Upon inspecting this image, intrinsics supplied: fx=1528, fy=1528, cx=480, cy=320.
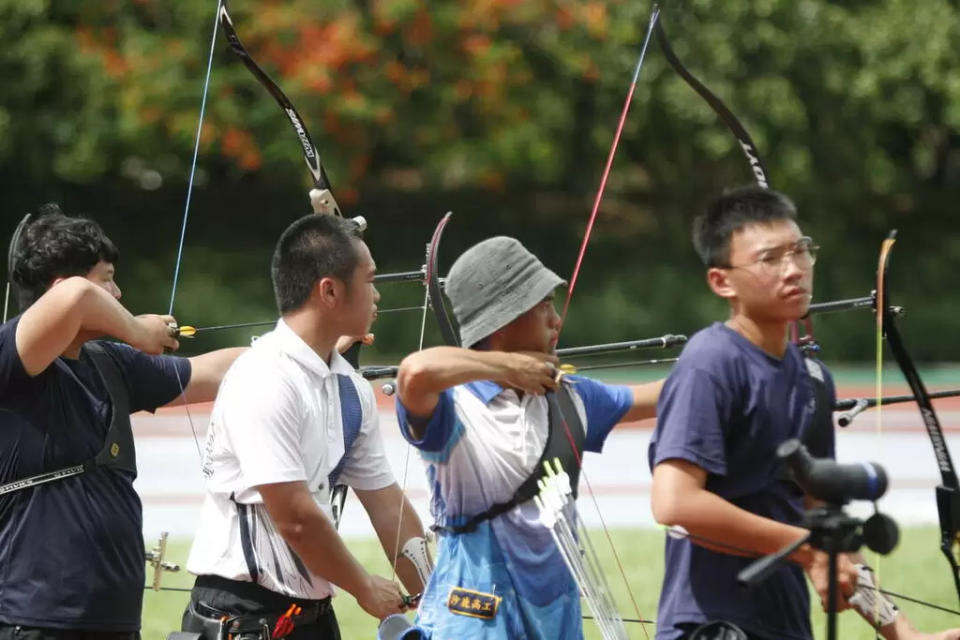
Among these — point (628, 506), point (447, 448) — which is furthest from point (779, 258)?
point (628, 506)

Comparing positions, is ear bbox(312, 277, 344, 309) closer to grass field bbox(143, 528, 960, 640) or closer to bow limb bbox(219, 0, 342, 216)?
bow limb bbox(219, 0, 342, 216)

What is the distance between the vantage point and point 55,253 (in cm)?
415

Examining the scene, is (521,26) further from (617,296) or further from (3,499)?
(3,499)

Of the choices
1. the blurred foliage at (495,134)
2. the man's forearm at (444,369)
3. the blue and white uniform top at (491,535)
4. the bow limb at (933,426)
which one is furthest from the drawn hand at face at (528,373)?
the blurred foliage at (495,134)

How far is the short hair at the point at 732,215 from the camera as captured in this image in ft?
10.5

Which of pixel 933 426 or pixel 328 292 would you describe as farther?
pixel 328 292

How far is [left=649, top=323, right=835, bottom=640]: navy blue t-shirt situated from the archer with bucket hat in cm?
34

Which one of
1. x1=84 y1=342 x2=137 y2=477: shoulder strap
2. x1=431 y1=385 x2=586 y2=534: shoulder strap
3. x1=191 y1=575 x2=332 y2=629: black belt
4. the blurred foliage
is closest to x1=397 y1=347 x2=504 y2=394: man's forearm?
x1=431 y1=385 x2=586 y2=534: shoulder strap

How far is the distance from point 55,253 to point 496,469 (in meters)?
1.52

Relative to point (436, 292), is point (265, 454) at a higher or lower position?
lower

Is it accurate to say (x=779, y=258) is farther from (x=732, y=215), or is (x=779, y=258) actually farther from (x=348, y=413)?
(x=348, y=413)

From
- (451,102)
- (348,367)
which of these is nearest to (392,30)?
(451,102)

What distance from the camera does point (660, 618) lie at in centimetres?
318

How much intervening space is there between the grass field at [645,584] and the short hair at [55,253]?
277 cm
